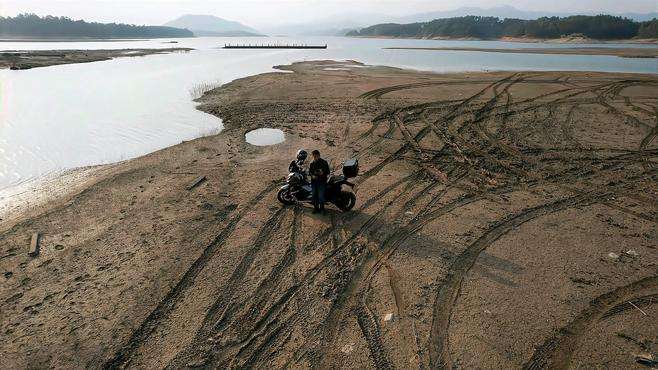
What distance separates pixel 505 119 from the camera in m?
18.3

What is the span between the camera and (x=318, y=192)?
955 centimetres

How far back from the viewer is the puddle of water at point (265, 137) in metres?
16.2

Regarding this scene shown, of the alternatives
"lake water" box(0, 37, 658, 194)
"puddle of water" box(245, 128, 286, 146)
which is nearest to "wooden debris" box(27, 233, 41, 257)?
"lake water" box(0, 37, 658, 194)

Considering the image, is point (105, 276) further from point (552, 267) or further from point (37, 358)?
point (552, 267)

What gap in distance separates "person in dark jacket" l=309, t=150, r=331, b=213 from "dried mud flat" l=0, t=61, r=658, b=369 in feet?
1.35

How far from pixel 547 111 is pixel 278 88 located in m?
18.2

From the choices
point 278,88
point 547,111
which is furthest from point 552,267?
point 278,88

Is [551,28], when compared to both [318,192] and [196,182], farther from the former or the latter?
[196,182]

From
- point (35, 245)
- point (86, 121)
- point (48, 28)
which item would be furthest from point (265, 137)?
point (48, 28)

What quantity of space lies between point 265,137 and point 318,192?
26.9 feet

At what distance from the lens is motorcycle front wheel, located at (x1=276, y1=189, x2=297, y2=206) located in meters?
10.1

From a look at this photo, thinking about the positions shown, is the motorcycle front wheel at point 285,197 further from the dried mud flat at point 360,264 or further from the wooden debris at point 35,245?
the wooden debris at point 35,245

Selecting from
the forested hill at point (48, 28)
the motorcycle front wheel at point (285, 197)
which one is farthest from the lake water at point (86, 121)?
the forested hill at point (48, 28)

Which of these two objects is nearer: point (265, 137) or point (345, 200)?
point (345, 200)
